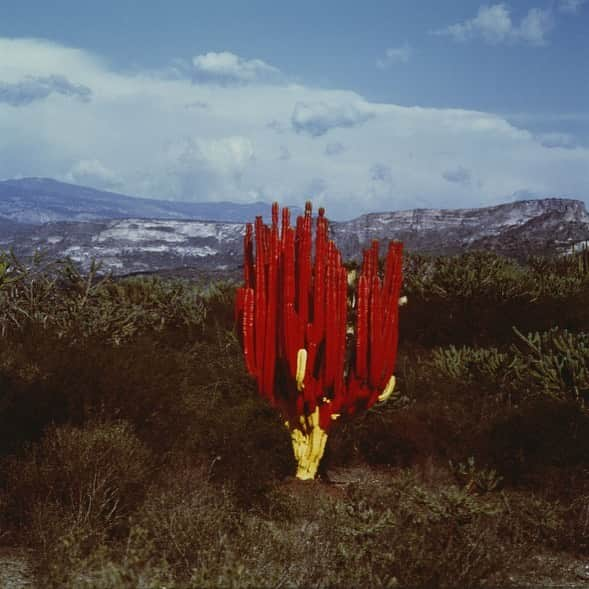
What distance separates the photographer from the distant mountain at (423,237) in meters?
30.3

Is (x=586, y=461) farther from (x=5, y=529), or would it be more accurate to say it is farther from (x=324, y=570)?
(x=5, y=529)

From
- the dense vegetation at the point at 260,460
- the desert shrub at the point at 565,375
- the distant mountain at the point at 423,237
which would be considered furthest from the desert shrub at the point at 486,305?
the distant mountain at the point at 423,237

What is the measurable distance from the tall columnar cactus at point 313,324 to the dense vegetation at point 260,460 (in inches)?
34.4

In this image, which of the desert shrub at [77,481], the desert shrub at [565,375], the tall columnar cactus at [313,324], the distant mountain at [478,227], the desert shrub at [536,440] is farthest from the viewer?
the distant mountain at [478,227]

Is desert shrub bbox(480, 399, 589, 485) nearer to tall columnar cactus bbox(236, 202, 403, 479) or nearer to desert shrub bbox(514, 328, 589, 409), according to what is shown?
desert shrub bbox(514, 328, 589, 409)

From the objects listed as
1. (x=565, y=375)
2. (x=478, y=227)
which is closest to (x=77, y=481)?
(x=565, y=375)

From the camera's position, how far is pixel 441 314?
12.4 m

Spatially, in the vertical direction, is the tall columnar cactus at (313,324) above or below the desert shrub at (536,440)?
above

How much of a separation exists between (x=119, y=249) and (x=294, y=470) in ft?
219

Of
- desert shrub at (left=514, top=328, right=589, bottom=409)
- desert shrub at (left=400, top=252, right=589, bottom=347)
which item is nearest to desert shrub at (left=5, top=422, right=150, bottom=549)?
desert shrub at (left=514, top=328, right=589, bottom=409)

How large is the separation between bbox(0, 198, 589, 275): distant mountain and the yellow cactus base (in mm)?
6821

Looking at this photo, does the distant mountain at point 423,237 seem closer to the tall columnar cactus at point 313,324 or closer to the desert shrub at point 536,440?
the tall columnar cactus at point 313,324

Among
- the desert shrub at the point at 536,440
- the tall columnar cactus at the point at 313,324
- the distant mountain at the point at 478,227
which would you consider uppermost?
the distant mountain at the point at 478,227

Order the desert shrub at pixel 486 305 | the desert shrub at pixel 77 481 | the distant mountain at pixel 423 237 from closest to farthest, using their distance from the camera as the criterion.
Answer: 1. the desert shrub at pixel 77 481
2. the desert shrub at pixel 486 305
3. the distant mountain at pixel 423 237
